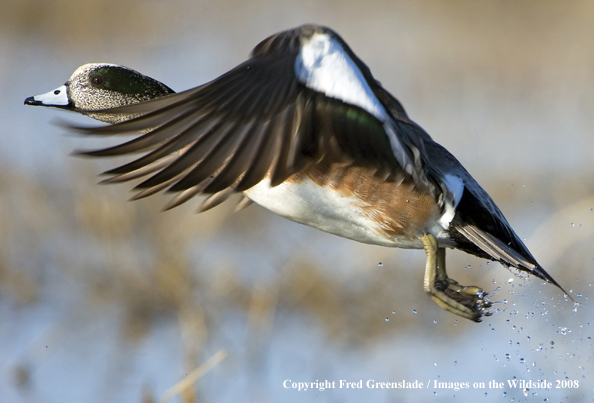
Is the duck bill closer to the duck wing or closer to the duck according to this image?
the duck

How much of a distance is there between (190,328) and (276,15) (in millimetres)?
3121

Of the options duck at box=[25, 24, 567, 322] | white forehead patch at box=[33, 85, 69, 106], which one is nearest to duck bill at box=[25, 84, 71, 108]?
white forehead patch at box=[33, 85, 69, 106]

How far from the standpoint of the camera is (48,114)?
5008 millimetres

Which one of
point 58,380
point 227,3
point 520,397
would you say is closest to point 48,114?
point 227,3

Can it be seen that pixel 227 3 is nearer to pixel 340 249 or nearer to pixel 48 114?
pixel 48 114

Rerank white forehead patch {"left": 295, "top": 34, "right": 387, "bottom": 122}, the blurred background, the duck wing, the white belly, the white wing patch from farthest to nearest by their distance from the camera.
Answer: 1. the blurred background
2. the white wing patch
3. the white belly
4. white forehead patch {"left": 295, "top": 34, "right": 387, "bottom": 122}
5. the duck wing

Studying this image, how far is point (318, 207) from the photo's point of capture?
7.55 feet

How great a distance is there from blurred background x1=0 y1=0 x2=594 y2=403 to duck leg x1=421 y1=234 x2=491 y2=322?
0.86 metres

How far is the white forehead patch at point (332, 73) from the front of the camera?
75.6 inches

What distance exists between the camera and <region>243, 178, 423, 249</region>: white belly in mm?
2277

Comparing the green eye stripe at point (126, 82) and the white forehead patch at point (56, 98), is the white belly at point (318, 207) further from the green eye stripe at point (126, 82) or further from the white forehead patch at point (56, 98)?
the white forehead patch at point (56, 98)

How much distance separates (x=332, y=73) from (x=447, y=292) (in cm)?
100

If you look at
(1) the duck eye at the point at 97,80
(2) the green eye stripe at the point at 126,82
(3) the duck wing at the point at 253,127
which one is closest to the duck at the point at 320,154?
(3) the duck wing at the point at 253,127

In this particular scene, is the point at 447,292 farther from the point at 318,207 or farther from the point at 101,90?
the point at 101,90
